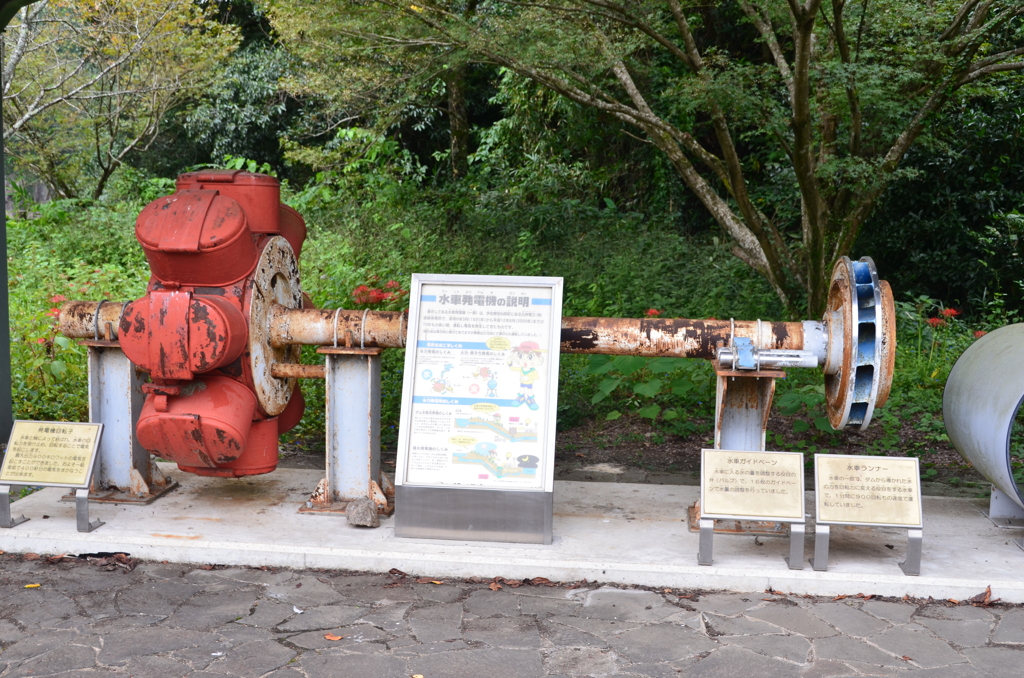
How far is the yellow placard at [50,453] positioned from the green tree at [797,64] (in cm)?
390

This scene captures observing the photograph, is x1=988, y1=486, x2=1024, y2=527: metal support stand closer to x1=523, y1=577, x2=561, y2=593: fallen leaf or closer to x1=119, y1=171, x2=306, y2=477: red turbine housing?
x1=523, y1=577, x2=561, y2=593: fallen leaf

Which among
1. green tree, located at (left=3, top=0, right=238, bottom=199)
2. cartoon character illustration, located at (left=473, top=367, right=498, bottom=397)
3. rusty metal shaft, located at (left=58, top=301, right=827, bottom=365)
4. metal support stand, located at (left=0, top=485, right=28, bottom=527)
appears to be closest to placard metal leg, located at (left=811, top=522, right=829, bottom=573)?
rusty metal shaft, located at (left=58, top=301, right=827, bottom=365)

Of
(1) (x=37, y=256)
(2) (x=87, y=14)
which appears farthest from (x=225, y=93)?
(1) (x=37, y=256)

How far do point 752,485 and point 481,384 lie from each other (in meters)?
1.34

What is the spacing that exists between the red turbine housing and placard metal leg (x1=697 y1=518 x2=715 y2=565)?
2277mm

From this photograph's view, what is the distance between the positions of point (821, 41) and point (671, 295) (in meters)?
2.83

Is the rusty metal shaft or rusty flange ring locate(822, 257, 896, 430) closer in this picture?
rusty flange ring locate(822, 257, 896, 430)

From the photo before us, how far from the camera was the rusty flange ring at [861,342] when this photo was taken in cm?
406

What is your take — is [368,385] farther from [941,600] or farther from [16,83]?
[16,83]

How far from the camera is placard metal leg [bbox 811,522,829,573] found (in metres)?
3.94

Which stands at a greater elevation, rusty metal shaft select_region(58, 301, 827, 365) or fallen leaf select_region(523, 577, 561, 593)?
rusty metal shaft select_region(58, 301, 827, 365)

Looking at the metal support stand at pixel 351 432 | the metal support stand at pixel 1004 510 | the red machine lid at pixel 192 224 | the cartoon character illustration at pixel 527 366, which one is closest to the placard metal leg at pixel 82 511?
the metal support stand at pixel 351 432

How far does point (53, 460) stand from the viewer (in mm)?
4340

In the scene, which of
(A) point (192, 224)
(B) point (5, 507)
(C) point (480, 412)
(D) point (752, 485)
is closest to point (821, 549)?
(D) point (752, 485)
